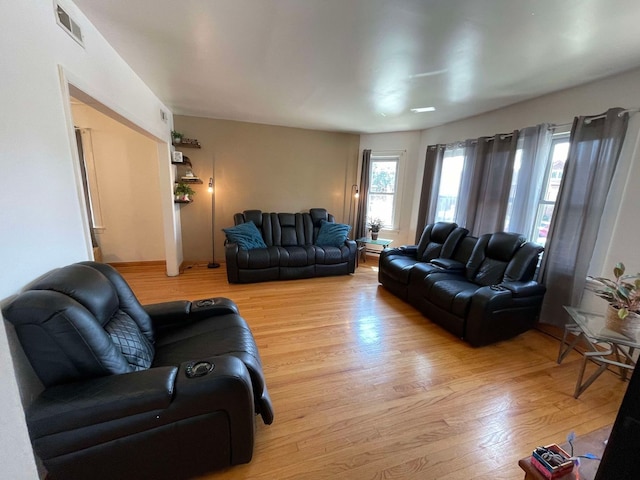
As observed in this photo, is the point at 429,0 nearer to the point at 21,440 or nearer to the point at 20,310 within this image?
the point at 20,310

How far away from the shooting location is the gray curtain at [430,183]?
4160mm

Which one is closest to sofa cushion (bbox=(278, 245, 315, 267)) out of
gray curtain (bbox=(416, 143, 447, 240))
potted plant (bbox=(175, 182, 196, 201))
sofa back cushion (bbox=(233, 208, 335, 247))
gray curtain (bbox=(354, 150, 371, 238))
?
sofa back cushion (bbox=(233, 208, 335, 247))

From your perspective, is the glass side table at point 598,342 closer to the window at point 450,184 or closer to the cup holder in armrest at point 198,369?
the window at point 450,184

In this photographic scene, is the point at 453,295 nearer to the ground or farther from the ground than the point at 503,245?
nearer to the ground

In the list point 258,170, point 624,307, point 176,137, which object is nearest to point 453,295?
point 624,307

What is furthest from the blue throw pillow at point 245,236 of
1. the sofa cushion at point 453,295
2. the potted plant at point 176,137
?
the sofa cushion at point 453,295

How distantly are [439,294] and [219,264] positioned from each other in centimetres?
359

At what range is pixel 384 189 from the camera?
16.9ft

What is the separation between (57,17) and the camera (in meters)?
1.44

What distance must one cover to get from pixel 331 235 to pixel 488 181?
2390 millimetres

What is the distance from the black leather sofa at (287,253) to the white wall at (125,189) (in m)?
1.38

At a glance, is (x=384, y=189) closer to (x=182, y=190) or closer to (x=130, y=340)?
(x=182, y=190)

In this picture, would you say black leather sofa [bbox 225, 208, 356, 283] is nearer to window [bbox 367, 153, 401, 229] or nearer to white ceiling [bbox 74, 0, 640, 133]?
window [bbox 367, 153, 401, 229]

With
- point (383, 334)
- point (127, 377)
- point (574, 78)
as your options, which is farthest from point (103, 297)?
point (574, 78)
